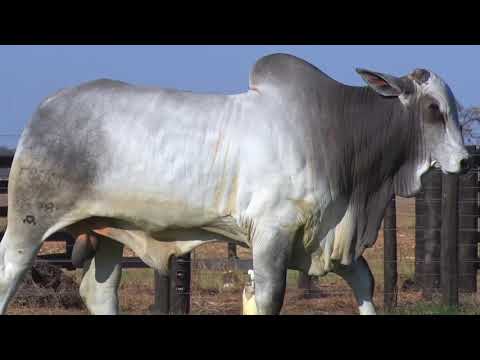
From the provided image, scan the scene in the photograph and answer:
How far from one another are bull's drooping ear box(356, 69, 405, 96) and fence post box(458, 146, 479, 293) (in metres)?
3.46

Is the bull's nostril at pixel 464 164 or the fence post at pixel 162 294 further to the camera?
the fence post at pixel 162 294

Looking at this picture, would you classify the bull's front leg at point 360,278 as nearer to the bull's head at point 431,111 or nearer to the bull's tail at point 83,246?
the bull's head at point 431,111

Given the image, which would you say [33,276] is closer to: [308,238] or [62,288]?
[62,288]

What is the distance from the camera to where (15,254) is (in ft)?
22.5

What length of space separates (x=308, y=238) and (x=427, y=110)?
1.17 m

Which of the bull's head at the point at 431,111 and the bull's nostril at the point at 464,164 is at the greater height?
the bull's head at the point at 431,111

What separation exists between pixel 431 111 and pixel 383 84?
36 centimetres

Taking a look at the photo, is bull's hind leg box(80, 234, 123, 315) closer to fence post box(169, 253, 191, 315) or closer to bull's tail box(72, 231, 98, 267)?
bull's tail box(72, 231, 98, 267)

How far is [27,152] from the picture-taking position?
6.79 m

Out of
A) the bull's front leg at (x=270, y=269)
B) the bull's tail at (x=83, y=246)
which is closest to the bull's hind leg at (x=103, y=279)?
the bull's tail at (x=83, y=246)

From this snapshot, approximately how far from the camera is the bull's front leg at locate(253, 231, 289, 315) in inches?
252

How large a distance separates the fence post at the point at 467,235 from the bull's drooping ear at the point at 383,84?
3.46 metres

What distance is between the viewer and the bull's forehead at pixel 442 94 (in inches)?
264

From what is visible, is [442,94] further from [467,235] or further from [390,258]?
[467,235]
